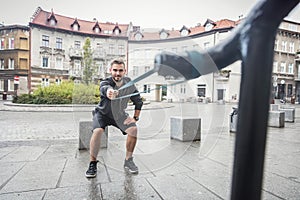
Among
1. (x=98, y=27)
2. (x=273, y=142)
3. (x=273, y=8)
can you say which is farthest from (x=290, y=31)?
(x=273, y=8)

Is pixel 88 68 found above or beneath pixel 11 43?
beneath

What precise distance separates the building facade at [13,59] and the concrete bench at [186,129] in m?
31.9

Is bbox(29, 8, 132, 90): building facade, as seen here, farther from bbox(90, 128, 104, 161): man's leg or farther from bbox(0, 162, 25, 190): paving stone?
bbox(90, 128, 104, 161): man's leg

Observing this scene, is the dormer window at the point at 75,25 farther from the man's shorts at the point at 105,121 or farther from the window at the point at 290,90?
the man's shorts at the point at 105,121

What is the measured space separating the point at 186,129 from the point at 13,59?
35.0 m

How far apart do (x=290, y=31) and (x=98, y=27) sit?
2768cm

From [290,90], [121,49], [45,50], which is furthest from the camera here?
[290,90]

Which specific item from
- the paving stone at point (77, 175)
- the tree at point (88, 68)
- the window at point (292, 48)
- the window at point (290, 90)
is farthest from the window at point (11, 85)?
the window at point (292, 48)

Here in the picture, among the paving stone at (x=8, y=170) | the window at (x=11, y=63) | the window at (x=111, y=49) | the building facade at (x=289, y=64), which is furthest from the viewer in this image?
the building facade at (x=289, y=64)

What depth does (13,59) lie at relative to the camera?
3316 cm

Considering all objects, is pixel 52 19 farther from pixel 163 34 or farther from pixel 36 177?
pixel 163 34

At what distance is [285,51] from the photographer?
33.8 meters

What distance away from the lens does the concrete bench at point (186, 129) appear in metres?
5.25

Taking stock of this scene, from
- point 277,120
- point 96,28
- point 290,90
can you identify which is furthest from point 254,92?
point 290,90
